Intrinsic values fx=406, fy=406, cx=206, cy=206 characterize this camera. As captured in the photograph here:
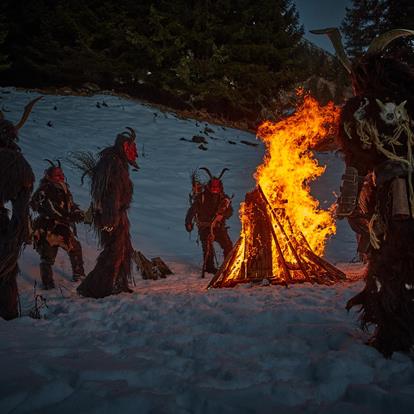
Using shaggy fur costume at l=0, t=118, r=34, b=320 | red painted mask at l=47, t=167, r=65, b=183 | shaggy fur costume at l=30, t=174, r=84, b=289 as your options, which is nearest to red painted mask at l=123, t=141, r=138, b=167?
shaggy fur costume at l=30, t=174, r=84, b=289

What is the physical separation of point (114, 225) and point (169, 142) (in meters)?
13.1

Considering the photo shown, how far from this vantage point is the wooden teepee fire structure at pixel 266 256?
6.86 metres

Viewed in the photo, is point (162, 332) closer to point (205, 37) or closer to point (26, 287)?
point (26, 287)

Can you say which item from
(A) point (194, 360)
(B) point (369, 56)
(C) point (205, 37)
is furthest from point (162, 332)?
(C) point (205, 37)

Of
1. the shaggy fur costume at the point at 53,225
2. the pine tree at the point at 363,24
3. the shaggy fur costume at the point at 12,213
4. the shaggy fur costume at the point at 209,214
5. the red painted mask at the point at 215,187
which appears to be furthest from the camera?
the pine tree at the point at 363,24

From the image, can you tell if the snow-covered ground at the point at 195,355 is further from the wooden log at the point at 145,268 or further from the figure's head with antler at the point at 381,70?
the figure's head with antler at the point at 381,70

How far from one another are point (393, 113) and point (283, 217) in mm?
4286

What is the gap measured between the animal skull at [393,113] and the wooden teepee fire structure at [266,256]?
12.8ft

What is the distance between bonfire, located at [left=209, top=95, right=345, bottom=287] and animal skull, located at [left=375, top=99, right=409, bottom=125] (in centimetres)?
364

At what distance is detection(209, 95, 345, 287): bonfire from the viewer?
22.6ft

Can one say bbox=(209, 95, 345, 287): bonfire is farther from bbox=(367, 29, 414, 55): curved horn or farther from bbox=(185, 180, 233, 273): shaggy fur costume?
bbox=(367, 29, 414, 55): curved horn

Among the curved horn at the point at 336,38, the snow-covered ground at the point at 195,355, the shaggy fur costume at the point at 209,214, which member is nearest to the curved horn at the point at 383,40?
the curved horn at the point at 336,38

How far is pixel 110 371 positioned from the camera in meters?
2.90

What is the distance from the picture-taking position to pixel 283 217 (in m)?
7.27
